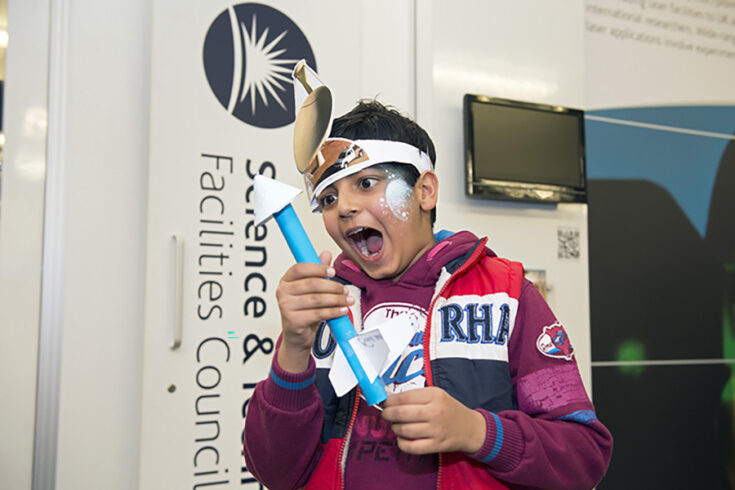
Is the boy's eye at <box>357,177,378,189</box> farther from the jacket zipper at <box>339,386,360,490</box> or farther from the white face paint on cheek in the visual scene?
the jacket zipper at <box>339,386,360,490</box>

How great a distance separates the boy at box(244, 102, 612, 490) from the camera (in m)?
0.86

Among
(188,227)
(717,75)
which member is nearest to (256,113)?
(188,227)

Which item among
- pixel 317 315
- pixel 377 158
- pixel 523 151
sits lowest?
pixel 317 315

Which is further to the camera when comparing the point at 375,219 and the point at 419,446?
the point at 375,219

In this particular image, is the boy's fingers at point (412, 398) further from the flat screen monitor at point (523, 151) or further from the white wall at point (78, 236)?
the flat screen monitor at point (523, 151)

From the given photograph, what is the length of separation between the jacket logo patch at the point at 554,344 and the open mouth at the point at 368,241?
12.1 inches

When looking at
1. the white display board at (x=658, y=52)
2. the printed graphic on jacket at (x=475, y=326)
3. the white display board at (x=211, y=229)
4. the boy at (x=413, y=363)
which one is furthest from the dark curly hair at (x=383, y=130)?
the white display board at (x=658, y=52)

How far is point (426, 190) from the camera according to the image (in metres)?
1.17

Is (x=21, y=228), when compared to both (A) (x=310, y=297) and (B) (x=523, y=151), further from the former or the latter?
(B) (x=523, y=151)

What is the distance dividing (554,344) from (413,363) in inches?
8.9

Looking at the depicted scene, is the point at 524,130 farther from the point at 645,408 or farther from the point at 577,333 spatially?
the point at 645,408

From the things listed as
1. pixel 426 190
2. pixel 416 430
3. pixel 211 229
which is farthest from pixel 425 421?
pixel 211 229

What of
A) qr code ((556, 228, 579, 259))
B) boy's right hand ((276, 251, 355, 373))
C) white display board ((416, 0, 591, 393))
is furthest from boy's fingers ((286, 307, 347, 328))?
qr code ((556, 228, 579, 259))

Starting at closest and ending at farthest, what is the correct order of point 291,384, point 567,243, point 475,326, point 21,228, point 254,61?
point 291,384 → point 475,326 → point 21,228 → point 254,61 → point 567,243
